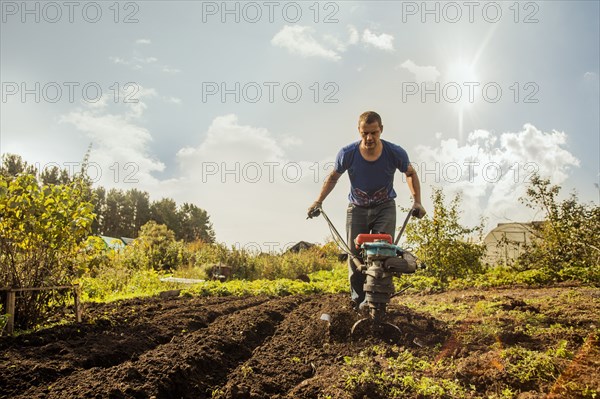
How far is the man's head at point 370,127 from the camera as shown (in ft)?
14.6

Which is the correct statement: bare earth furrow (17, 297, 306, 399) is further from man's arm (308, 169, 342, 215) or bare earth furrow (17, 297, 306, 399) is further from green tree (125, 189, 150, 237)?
green tree (125, 189, 150, 237)

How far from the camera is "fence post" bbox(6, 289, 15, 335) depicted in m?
4.22

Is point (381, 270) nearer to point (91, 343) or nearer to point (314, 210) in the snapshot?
point (314, 210)

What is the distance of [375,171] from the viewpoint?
15.7 ft

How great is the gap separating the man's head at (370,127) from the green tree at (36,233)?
122 inches

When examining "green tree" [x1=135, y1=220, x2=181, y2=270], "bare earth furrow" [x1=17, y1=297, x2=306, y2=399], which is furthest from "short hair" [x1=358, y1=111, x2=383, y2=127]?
"green tree" [x1=135, y1=220, x2=181, y2=270]

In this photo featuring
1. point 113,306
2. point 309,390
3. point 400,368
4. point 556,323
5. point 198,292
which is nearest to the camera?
point 309,390

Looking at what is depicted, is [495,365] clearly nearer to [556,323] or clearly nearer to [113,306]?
[556,323]

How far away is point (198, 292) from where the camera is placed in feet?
29.8

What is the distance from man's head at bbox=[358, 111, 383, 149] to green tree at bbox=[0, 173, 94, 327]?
3.11 metres

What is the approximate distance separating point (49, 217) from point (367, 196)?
11.1 ft

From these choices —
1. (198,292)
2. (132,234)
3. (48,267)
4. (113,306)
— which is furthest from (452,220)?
(132,234)

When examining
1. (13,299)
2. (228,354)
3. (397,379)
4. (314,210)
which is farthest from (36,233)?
(397,379)

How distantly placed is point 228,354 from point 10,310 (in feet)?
7.67
